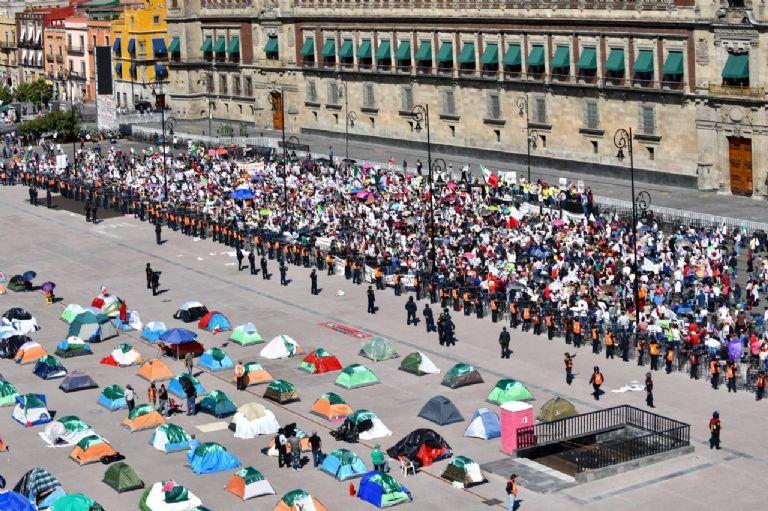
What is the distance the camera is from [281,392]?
196 feet

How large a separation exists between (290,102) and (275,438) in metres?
79.9

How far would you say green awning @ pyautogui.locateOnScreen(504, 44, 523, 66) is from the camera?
10738 centimetres

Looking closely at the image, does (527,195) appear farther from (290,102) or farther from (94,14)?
(94,14)

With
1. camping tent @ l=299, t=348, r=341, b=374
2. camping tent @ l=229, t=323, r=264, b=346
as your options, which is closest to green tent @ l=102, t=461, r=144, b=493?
camping tent @ l=299, t=348, r=341, b=374

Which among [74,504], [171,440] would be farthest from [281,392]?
[74,504]

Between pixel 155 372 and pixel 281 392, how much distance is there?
6.75 m

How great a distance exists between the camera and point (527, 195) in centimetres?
9206

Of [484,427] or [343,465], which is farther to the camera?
[484,427]

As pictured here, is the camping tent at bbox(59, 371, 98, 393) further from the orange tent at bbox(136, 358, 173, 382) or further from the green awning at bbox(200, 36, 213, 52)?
the green awning at bbox(200, 36, 213, 52)

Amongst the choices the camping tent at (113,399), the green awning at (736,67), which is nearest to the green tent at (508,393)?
the camping tent at (113,399)

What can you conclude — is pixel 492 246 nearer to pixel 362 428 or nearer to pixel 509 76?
pixel 362 428

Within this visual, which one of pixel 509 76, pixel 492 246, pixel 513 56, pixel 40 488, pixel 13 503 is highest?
pixel 513 56

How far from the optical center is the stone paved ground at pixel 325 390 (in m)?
49.4

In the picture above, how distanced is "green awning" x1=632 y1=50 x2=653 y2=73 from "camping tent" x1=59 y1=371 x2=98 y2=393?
4554 cm
